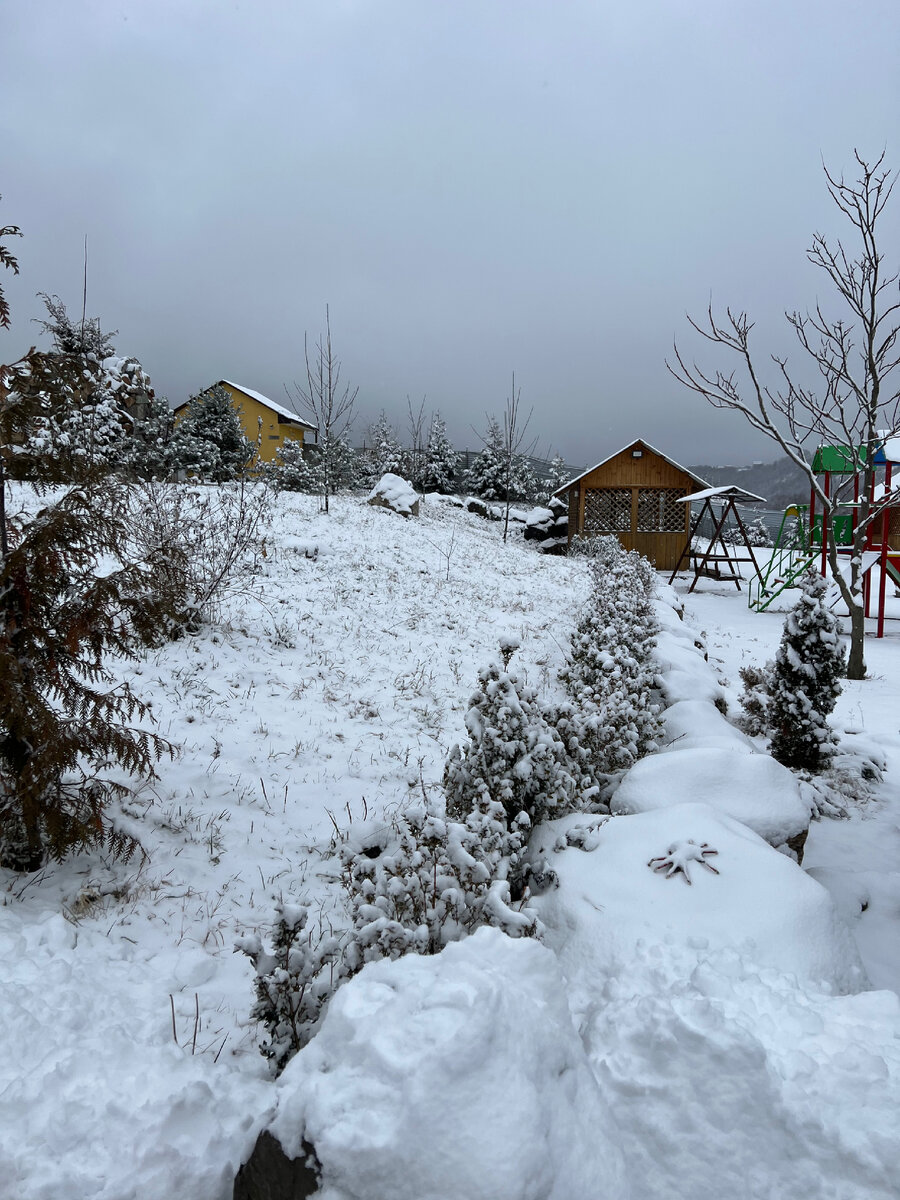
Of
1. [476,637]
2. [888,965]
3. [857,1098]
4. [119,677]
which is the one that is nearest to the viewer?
[857,1098]

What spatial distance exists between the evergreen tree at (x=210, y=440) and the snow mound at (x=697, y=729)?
71.2 feet

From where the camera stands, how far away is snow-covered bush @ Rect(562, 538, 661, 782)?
13.2 ft

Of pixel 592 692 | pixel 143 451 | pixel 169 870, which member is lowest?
pixel 169 870

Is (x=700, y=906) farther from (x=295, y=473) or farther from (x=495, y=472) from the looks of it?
(x=495, y=472)

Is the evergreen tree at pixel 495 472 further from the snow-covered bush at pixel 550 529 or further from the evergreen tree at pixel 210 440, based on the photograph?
the evergreen tree at pixel 210 440

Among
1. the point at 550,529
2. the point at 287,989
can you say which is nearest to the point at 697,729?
the point at 287,989

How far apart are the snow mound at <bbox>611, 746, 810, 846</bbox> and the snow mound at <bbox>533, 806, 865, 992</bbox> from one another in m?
0.46

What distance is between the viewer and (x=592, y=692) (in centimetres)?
493

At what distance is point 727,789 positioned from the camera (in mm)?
3512

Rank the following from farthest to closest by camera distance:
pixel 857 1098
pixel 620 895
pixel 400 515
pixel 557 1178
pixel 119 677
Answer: pixel 400 515 → pixel 119 677 → pixel 620 895 → pixel 857 1098 → pixel 557 1178

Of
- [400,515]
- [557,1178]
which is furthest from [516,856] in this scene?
[400,515]

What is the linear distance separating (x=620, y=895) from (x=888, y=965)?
1.56 metres

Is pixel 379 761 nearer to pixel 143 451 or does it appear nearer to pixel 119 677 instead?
pixel 119 677

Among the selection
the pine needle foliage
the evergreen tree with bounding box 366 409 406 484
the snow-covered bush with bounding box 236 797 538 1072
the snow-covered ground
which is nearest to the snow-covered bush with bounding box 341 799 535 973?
the snow-covered bush with bounding box 236 797 538 1072
